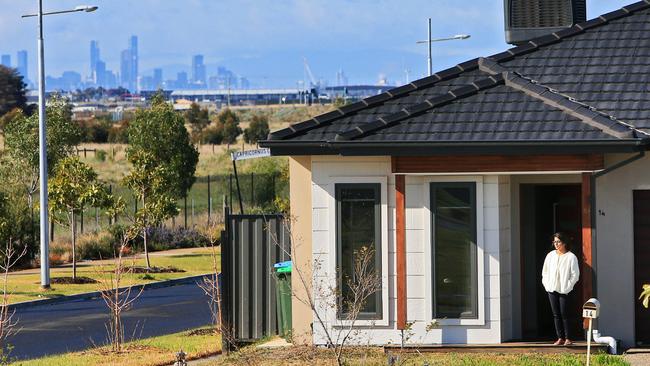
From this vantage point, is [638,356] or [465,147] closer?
[638,356]

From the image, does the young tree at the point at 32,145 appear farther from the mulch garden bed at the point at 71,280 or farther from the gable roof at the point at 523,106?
the gable roof at the point at 523,106

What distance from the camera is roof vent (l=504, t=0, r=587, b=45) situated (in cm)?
2161

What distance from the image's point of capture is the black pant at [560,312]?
674 inches

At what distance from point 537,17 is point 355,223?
592 cm

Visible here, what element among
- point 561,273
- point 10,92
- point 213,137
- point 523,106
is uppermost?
point 10,92

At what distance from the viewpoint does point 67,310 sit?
28.0 metres

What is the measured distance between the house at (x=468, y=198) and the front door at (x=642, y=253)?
2cm

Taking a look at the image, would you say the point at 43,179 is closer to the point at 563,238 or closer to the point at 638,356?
the point at 563,238

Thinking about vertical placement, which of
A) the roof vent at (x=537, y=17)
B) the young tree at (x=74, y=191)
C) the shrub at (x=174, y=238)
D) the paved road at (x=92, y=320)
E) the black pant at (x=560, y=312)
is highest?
the roof vent at (x=537, y=17)

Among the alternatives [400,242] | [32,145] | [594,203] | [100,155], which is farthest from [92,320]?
[100,155]

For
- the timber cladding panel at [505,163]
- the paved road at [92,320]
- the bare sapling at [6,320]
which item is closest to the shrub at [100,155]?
the bare sapling at [6,320]

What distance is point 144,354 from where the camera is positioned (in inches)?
741

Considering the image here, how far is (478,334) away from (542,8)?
659 cm

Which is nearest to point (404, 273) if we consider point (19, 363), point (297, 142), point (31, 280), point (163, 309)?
point (297, 142)
